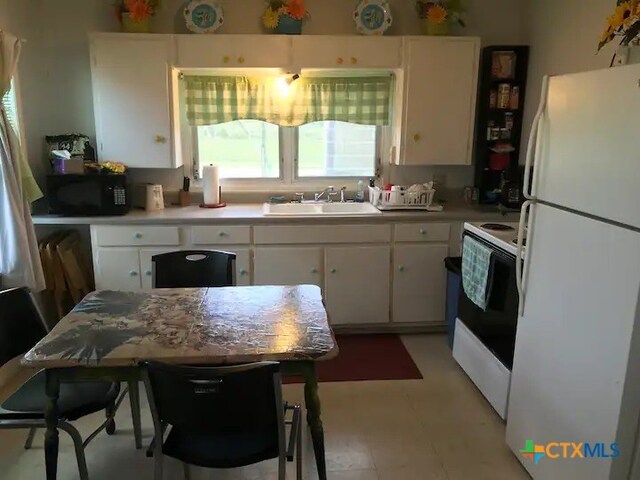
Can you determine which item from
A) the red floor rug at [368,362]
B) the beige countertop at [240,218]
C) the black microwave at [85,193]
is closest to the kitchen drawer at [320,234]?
the beige countertop at [240,218]

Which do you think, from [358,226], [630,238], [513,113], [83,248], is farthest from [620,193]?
[83,248]

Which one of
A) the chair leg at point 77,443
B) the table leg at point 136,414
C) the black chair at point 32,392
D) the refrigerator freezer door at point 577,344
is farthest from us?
the table leg at point 136,414

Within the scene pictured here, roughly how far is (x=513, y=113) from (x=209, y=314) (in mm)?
2727

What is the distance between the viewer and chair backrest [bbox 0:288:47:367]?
6.83 feet

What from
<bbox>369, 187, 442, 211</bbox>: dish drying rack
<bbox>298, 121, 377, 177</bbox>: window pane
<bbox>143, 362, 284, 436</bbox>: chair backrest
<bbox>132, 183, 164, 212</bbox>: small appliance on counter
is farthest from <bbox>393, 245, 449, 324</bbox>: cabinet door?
<bbox>143, 362, 284, 436</bbox>: chair backrest

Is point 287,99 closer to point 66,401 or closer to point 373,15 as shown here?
point 373,15

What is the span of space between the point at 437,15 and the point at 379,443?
2.75 meters

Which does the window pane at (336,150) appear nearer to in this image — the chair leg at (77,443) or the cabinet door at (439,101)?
the cabinet door at (439,101)

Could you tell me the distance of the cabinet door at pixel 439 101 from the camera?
348 cm

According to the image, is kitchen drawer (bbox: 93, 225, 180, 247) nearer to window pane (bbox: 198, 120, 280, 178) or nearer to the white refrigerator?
window pane (bbox: 198, 120, 280, 178)

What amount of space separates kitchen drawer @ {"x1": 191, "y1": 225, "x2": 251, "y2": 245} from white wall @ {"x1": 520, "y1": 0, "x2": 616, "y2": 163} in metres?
2.07

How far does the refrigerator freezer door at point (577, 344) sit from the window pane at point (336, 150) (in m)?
2.05

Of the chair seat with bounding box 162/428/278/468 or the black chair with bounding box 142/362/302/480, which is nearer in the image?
the black chair with bounding box 142/362/302/480

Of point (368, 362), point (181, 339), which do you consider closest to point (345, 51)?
point (368, 362)
